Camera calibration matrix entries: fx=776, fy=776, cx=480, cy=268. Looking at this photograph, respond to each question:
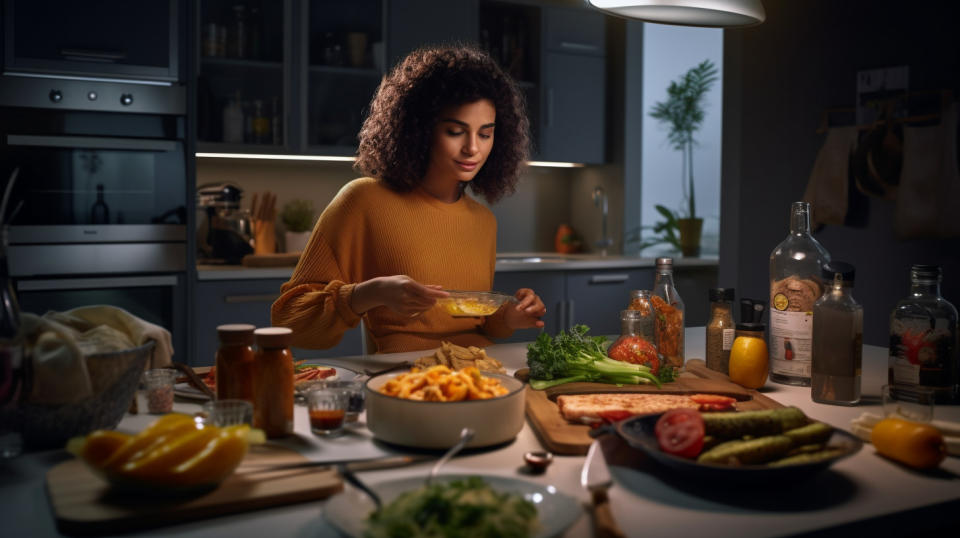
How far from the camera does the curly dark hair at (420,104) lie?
6.44 feet

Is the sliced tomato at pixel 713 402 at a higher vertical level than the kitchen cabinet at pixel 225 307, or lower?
higher

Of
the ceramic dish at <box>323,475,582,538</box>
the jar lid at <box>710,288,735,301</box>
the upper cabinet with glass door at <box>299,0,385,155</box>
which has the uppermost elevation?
the upper cabinet with glass door at <box>299,0,385,155</box>

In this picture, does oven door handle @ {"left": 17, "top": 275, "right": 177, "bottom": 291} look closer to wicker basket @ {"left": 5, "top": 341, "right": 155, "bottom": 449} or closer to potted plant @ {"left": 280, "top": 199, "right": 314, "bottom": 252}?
potted plant @ {"left": 280, "top": 199, "right": 314, "bottom": 252}

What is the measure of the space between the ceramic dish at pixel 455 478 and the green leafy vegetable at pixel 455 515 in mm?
18

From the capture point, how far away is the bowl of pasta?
3.41ft

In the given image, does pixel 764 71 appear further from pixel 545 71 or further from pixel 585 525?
pixel 585 525

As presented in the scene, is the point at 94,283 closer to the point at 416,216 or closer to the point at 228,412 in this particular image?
the point at 416,216

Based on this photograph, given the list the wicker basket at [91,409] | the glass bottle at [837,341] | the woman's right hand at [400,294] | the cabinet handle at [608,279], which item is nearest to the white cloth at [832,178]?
the cabinet handle at [608,279]

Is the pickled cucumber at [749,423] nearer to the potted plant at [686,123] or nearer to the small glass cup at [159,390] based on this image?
the small glass cup at [159,390]

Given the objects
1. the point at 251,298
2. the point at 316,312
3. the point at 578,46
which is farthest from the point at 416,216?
the point at 578,46

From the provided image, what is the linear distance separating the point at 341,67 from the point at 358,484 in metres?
3.18

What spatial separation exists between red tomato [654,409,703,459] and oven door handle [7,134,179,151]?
2.61 metres

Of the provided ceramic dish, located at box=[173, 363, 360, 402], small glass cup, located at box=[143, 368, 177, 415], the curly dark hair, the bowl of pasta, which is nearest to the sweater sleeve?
ceramic dish, located at box=[173, 363, 360, 402]

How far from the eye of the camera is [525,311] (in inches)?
67.6
